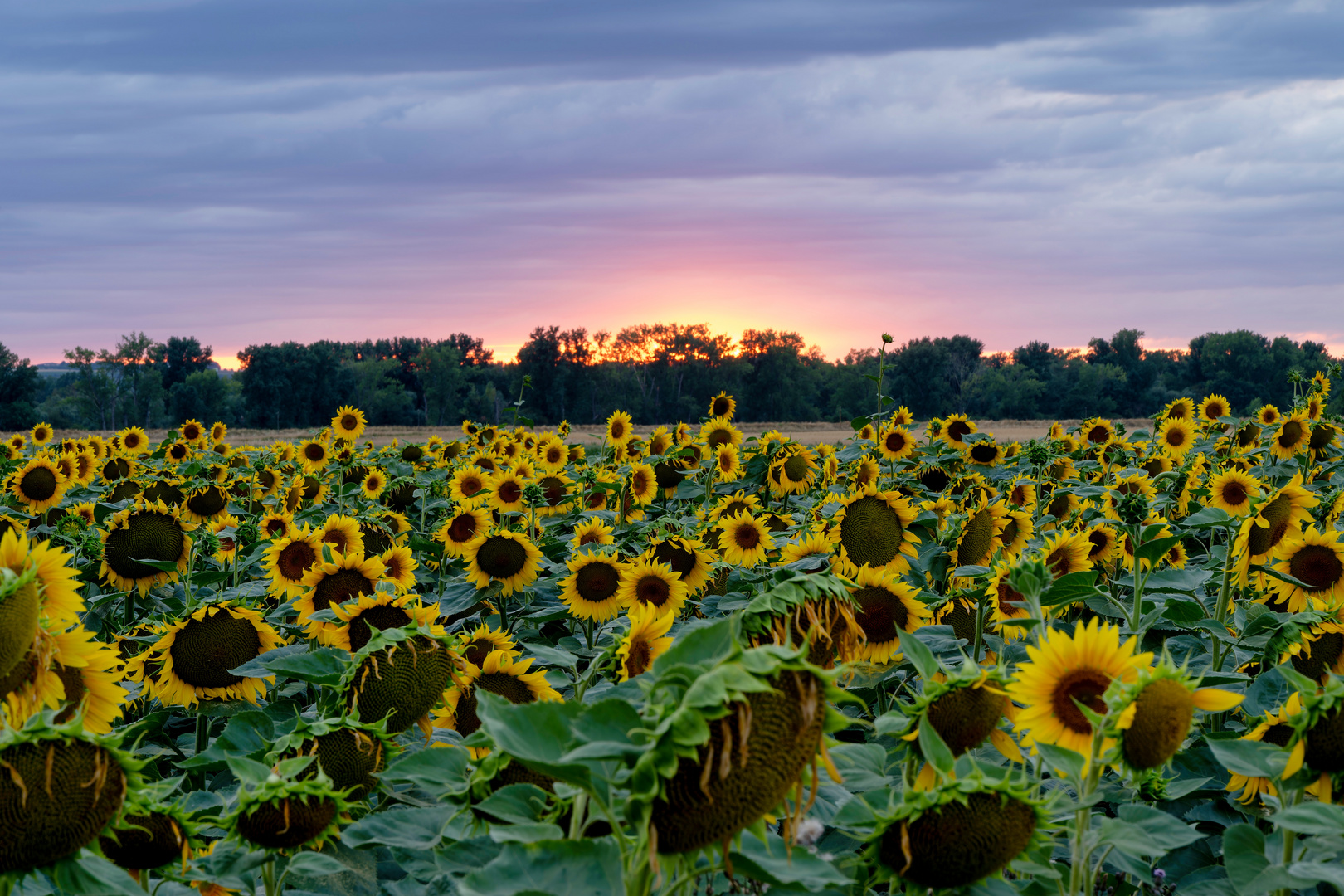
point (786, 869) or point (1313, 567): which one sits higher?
point (786, 869)

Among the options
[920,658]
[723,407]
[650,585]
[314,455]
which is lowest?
[650,585]

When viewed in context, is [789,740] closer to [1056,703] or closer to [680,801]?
[680,801]

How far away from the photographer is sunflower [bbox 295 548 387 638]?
352cm

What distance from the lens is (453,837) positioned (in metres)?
1.54

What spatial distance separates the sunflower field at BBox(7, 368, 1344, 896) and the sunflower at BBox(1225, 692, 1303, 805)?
1 cm

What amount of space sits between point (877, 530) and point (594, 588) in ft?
4.36

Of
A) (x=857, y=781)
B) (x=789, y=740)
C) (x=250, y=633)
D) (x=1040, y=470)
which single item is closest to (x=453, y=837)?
(x=857, y=781)

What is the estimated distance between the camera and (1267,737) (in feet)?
7.56

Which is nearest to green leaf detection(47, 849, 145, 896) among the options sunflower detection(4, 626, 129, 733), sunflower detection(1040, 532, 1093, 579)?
sunflower detection(4, 626, 129, 733)

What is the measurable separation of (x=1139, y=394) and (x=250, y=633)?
85.3m

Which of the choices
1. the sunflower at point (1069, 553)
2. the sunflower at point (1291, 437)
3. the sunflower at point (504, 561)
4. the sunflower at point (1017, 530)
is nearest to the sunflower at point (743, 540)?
the sunflower at point (504, 561)

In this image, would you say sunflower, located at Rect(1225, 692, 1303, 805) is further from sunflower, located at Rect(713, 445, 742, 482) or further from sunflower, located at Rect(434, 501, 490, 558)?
sunflower, located at Rect(713, 445, 742, 482)

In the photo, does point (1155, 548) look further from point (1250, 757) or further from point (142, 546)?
point (142, 546)

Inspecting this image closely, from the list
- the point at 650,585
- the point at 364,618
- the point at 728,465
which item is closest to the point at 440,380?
the point at 728,465
